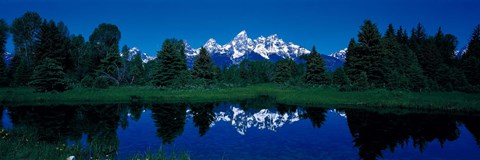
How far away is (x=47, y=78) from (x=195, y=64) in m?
24.8

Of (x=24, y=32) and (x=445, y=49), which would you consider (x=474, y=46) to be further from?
(x=24, y=32)

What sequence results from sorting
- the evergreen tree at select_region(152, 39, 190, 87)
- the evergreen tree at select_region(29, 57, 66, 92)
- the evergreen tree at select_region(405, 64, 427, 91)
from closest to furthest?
the evergreen tree at select_region(405, 64, 427, 91) < the evergreen tree at select_region(29, 57, 66, 92) < the evergreen tree at select_region(152, 39, 190, 87)

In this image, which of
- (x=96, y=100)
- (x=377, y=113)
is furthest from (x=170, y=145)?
(x=96, y=100)

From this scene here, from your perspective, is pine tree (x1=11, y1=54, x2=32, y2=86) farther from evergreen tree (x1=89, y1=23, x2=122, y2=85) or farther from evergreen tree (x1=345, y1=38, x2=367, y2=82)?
evergreen tree (x1=345, y1=38, x2=367, y2=82)

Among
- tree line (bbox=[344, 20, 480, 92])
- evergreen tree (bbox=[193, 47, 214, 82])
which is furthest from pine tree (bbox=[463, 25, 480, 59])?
evergreen tree (bbox=[193, 47, 214, 82])

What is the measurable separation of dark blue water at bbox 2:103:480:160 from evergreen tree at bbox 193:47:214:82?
25.5 meters

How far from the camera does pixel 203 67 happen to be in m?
62.2

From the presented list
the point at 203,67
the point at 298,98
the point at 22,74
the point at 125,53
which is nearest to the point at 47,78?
the point at 22,74

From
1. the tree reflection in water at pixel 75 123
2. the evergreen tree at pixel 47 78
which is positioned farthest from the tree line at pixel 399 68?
the evergreen tree at pixel 47 78

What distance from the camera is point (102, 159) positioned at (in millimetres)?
14203

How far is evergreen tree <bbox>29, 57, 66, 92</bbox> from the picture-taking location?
4431 cm

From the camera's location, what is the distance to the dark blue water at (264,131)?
18.0 metres

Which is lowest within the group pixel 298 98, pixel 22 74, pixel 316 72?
pixel 298 98

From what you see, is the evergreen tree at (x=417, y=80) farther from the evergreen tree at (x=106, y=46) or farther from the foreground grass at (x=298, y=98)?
the evergreen tree at (x=106, y=46)
